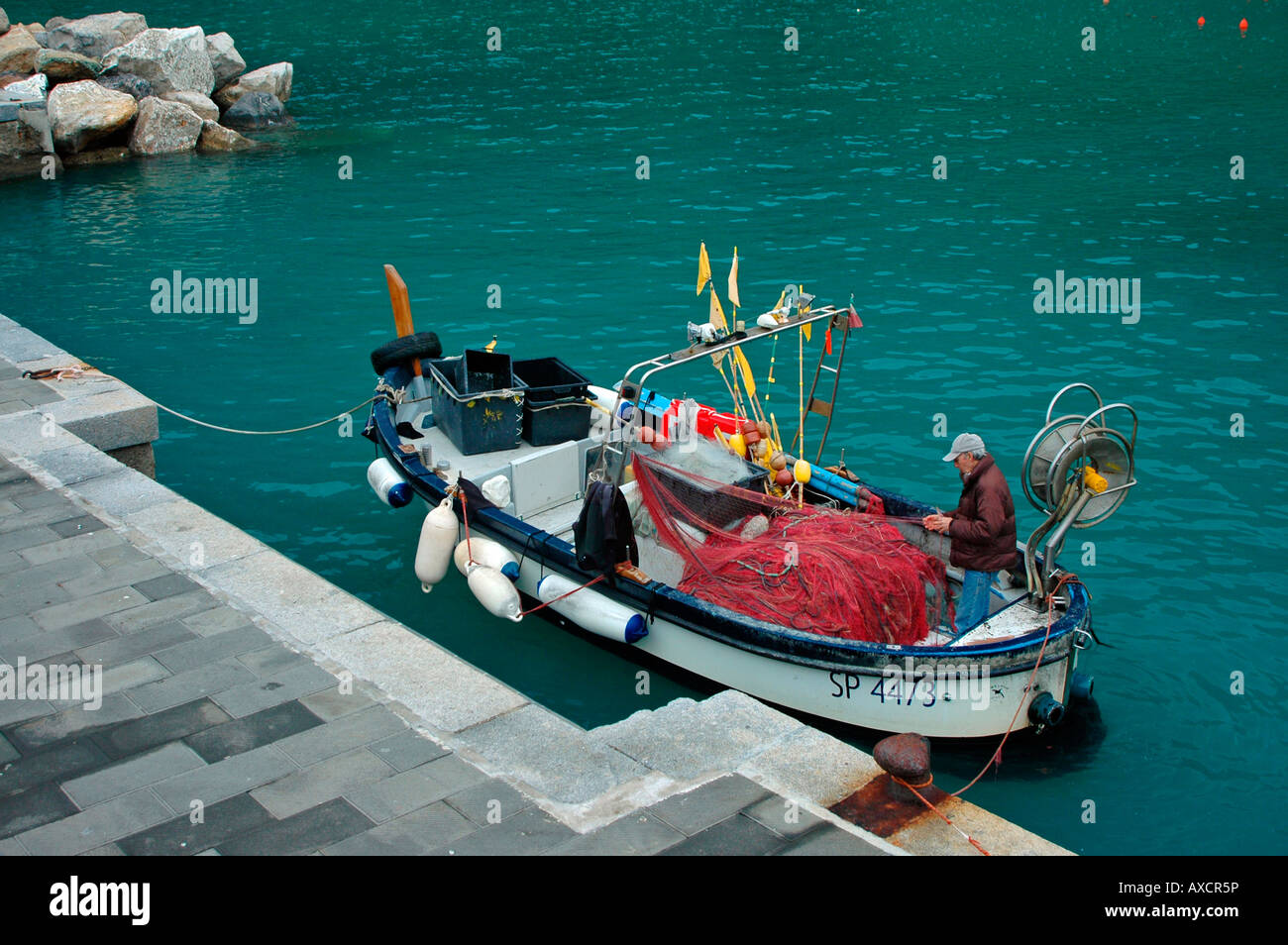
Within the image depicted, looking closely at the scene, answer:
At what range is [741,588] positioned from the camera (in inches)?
372

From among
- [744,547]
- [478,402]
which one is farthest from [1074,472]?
[478,402]


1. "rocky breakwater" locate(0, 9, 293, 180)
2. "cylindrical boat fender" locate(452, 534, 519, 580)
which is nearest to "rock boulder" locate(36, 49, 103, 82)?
"rocky breakwater" locate(0, 9, 293, 180)

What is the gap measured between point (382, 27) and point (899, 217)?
2772cm

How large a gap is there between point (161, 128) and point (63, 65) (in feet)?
12.1

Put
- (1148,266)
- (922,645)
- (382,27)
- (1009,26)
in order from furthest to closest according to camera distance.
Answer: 1. (382,27)
2. (1009,26)
3. (1148,266)
4. (922,645)

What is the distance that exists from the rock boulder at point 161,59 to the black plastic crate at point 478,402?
2238 centimetres

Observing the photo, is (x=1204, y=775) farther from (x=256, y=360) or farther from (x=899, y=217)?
(x=899, y=217)

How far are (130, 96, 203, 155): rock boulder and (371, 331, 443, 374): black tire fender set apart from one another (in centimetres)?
1879

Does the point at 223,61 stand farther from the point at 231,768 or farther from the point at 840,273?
the point at 231,768

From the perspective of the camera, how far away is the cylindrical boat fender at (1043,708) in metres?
8.59

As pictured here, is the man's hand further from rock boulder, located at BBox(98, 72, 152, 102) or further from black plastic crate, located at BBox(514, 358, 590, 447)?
rock boulder, located at BBox(98, 72, 152, 102)

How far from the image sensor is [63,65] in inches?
1155

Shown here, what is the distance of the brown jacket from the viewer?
8.77 meters
